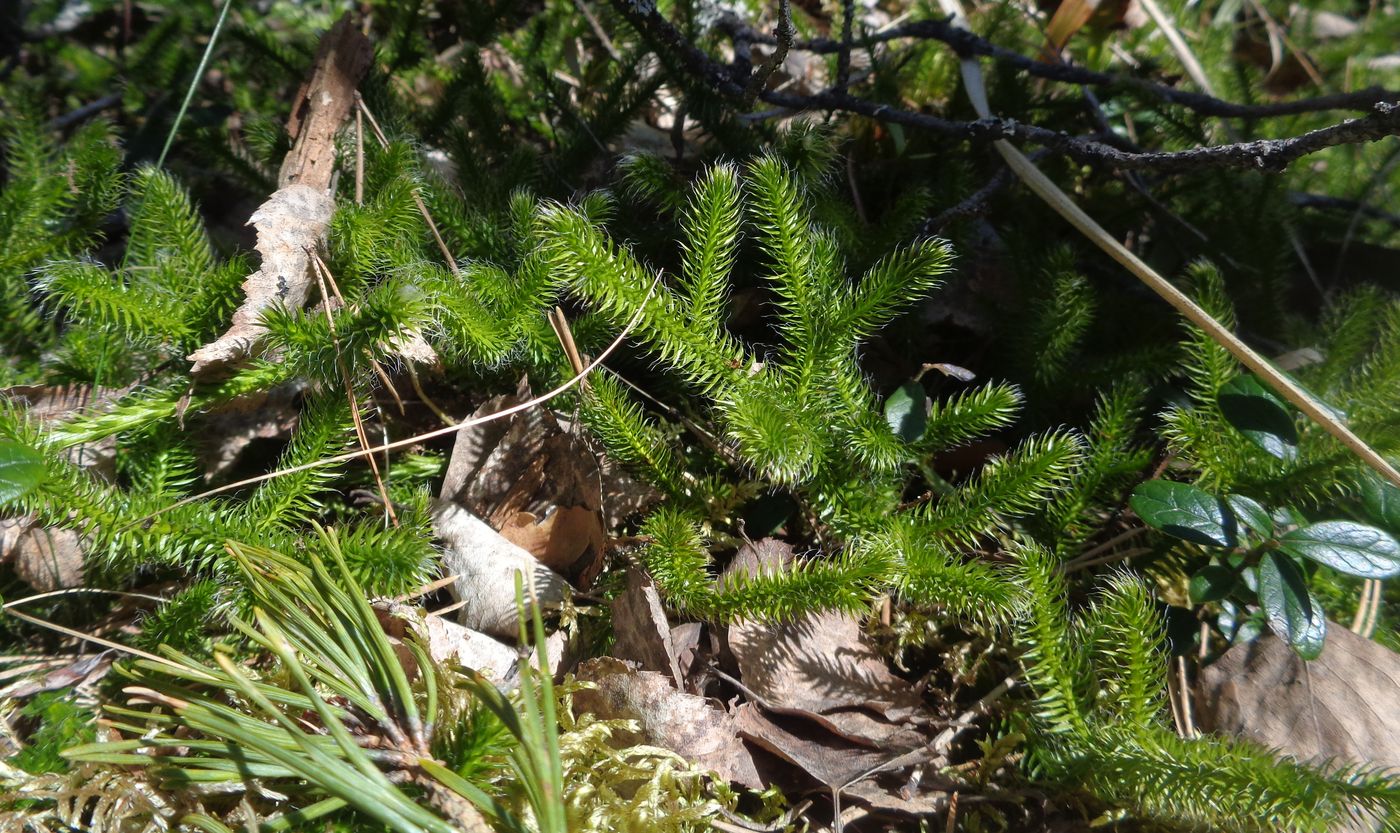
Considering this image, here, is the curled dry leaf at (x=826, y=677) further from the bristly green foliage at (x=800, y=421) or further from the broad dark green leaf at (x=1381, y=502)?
the broad dark green leaf at (x=1381, y=502)

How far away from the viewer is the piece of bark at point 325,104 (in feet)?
5.82

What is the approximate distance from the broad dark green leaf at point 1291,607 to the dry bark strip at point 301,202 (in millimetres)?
1733

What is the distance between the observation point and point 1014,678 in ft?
5.03

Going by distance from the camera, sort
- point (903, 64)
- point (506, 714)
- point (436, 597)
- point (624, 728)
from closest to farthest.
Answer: point (506, 714) → point (624, 728) → point (436, 597) → point (903, 64)

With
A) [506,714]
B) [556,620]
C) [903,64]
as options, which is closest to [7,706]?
[556,620]

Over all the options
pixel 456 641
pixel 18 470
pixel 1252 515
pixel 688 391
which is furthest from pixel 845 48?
pixel 18 470

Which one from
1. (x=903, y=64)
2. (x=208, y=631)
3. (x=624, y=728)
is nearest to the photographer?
(x=624, y=728)

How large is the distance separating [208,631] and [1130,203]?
7.43 feet

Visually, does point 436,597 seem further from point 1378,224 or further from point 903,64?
point 1378,224

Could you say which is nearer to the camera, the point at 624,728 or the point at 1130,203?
the point at 624,728

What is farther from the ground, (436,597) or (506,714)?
(506,714)

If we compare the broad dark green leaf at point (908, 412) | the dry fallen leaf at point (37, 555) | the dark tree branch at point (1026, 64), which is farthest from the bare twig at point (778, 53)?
the dry fallen leaf at point (37, 555)

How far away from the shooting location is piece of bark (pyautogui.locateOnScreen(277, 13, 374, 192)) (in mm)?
1775

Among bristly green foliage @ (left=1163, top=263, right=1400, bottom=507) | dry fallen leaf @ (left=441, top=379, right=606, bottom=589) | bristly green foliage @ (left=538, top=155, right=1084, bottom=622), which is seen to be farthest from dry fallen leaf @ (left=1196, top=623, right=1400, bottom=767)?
dry fallen leaf @ (left=441, top=379, right=606, bottom=589)
